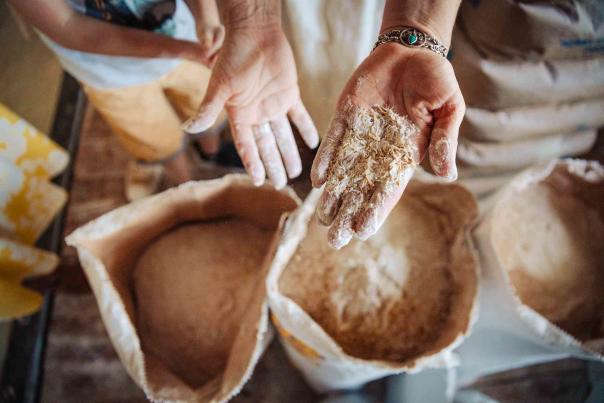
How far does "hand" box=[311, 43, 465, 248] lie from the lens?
60 centimetres

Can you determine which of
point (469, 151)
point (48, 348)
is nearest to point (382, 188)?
point (469, 151)

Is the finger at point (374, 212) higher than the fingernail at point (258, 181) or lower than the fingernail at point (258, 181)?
higher

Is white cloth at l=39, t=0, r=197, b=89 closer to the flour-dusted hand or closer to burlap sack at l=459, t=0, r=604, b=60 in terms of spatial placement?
the flour-dusted hand

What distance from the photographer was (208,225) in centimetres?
101

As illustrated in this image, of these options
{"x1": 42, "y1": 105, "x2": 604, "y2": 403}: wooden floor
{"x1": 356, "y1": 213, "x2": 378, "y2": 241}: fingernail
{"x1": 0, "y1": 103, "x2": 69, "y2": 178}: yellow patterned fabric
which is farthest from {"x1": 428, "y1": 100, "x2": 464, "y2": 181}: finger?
{"x1": 0, "y1": 103, "x2": 69, "y2": 178}: yellow patterned fabric

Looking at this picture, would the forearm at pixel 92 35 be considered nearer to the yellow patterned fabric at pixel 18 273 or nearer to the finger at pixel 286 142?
the finger at pixel 286 142

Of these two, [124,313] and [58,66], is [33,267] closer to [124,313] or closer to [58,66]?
[124,313]

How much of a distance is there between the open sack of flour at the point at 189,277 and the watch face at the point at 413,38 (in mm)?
355

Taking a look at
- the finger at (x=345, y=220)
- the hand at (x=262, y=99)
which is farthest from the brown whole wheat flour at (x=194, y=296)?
the finger at (x=345, y=220)

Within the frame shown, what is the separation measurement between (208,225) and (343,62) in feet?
1.62

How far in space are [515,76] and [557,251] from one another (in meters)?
0.40

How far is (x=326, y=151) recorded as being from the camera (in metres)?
0.66

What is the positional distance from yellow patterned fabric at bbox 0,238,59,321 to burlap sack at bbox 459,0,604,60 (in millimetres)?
1140

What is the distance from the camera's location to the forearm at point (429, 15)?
0.70 metres
